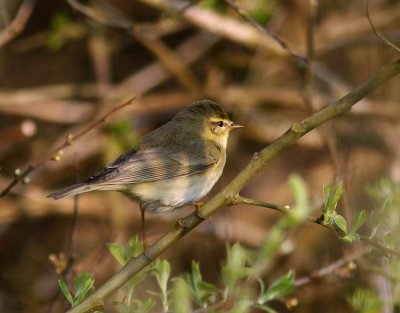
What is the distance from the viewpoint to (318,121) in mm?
2049

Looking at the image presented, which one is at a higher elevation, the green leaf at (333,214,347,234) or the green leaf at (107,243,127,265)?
the green leaf at (333,214,347,234)

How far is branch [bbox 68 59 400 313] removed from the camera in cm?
200

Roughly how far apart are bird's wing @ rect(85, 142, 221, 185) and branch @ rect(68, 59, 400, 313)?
109cm

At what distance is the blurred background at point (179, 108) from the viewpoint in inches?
207

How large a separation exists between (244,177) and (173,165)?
A: 1.54m

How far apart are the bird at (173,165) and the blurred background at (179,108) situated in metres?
0.96

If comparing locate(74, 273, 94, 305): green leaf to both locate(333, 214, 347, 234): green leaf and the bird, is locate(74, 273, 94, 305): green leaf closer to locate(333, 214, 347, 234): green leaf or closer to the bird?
locate(333, 214, 347, 234): green leaf

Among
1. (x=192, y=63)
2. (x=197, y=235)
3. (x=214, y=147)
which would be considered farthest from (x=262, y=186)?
(x=214, y=147)

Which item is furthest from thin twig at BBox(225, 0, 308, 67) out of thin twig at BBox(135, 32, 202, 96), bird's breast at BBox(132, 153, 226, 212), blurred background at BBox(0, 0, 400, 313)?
thin twig at BBox(135, 32, 202, 96)

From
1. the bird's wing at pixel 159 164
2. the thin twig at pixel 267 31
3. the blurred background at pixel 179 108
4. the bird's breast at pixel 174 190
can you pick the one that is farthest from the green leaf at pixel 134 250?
the blurred background at pixel 179 108

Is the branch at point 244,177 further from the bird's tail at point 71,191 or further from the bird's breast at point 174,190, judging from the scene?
the bird's breast at point 174,190

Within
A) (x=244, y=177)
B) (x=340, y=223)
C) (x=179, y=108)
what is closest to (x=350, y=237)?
(x=340, y=223)

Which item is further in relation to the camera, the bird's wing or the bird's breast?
the bird's breast

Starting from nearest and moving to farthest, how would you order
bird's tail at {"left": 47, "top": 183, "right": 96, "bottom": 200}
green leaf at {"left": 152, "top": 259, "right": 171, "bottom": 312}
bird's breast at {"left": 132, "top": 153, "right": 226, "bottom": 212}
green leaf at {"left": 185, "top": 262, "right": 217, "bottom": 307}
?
1. green leaf at {"left": 185, "top": 262, "right": 217, "bottom": 307}
2. green leaf at {"left": 152, "top": 259, "right": 171, "bottom": 312}
3. bird's tail at {"left": 47, "top": 183, "right": 96, "bottom": 200}
4. bird's breast at {"left": 132, "top": 153, "right": 226, "bottom": 212}
